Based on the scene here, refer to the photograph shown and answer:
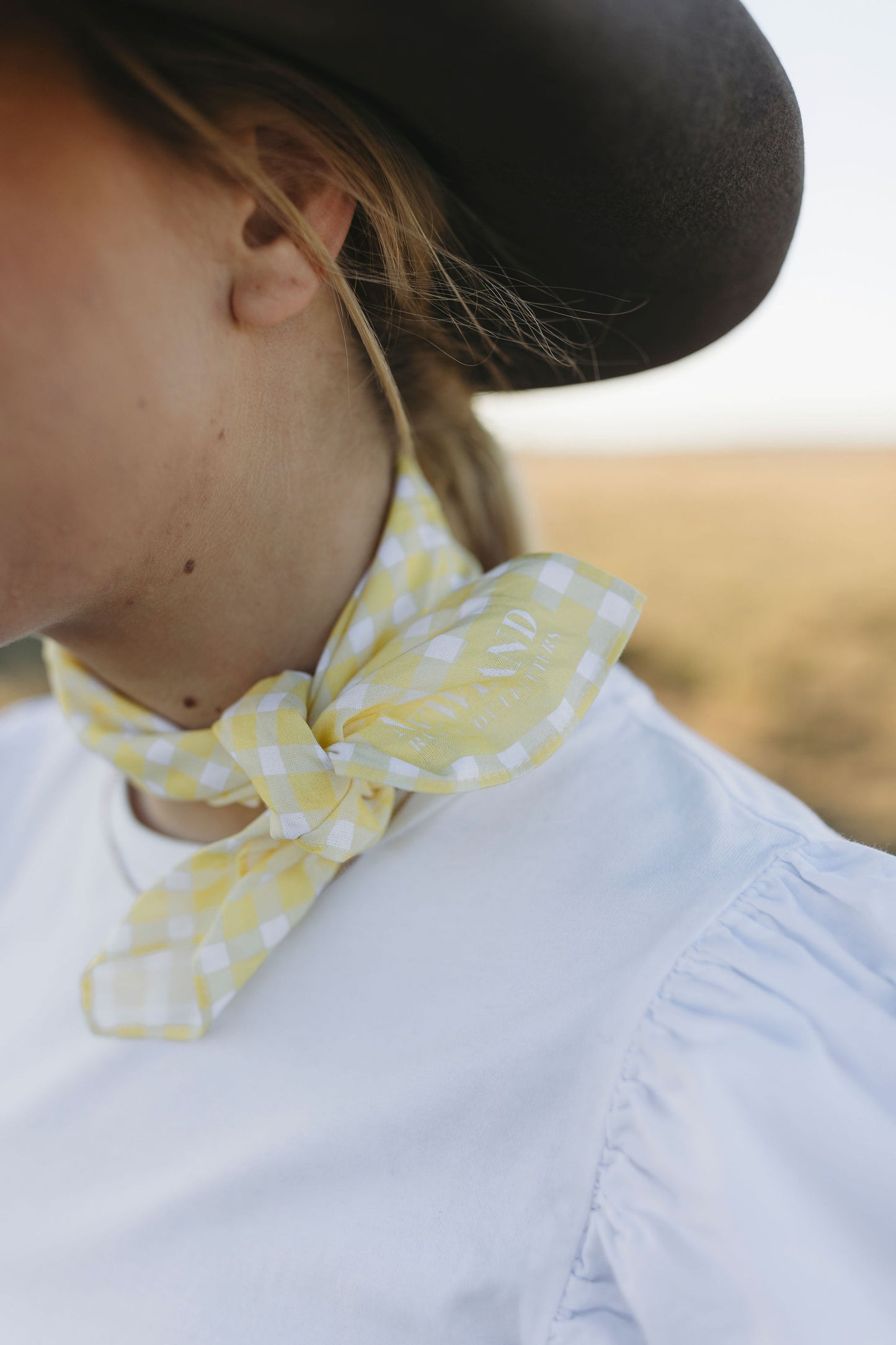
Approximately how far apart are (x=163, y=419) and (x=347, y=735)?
287 millimetres

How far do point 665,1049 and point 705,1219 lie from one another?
4.3 inches

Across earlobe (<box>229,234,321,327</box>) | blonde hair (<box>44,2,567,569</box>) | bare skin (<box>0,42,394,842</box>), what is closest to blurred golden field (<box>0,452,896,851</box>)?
blonde hair (<box>44,2,567,569</box>)

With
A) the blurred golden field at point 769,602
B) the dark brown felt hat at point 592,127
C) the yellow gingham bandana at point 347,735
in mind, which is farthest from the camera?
the blurred golden field at point 769,602

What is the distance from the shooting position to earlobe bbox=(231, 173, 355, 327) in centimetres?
75

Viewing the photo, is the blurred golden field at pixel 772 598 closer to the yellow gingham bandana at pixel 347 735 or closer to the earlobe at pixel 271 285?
the yellow gingham bandana at pixel 347 735

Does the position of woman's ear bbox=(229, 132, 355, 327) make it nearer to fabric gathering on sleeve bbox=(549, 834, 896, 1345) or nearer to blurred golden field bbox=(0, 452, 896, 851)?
fabric gathering on sleeve bbox=(549, 834, 896, 1345)

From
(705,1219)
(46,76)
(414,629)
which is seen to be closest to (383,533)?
(414,629)

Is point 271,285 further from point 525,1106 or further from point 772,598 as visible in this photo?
point 772,598

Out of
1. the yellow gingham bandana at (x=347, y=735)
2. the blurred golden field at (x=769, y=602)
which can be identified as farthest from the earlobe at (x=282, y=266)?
the blurred golden field at (x=769, y=602)

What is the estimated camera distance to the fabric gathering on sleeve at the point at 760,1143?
0.60 meters

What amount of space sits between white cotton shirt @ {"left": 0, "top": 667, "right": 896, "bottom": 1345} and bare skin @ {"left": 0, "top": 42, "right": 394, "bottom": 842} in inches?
11.1

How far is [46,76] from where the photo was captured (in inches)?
25.9

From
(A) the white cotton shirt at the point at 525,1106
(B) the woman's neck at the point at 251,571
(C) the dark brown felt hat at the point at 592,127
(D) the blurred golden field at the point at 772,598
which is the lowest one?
(D) the blurred golden field at the point at 772,598

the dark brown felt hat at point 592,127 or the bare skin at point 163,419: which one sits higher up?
the dark brown felt hat at point 592,127
